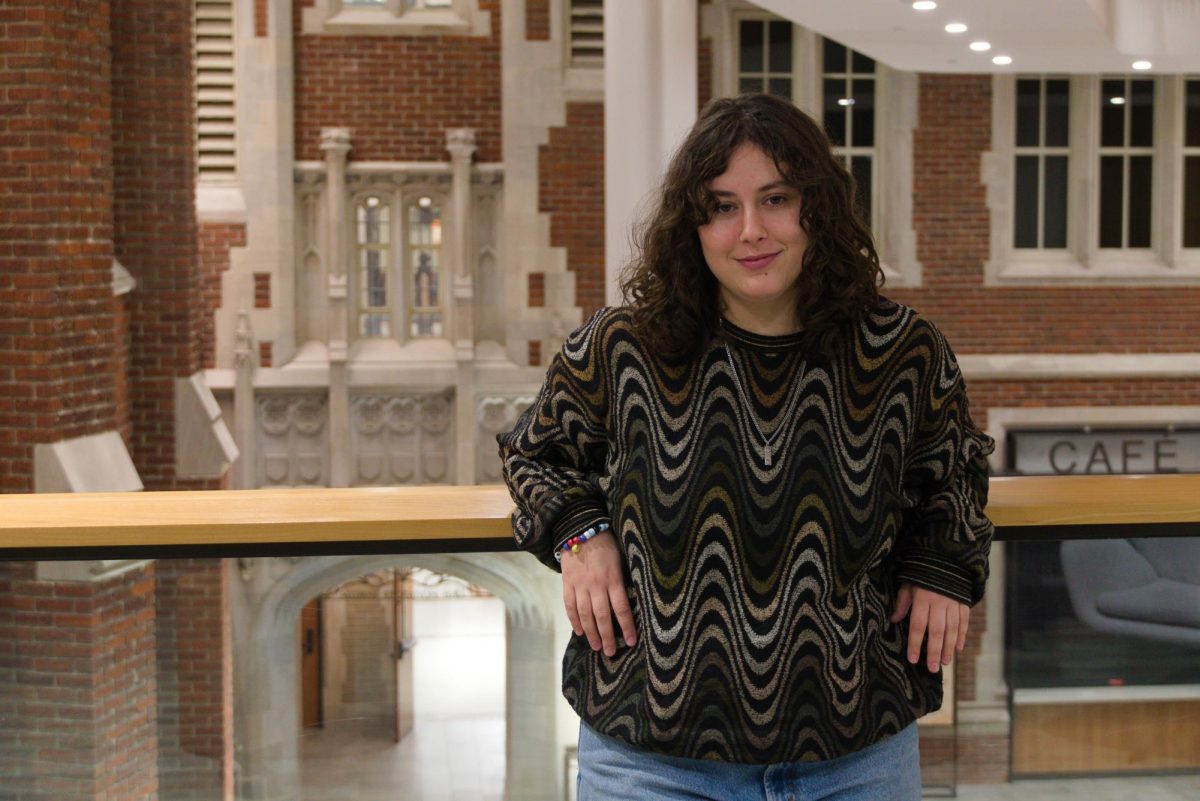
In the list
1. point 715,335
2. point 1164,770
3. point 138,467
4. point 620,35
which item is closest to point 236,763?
point 715,335

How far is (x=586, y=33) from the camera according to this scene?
11.1 meters

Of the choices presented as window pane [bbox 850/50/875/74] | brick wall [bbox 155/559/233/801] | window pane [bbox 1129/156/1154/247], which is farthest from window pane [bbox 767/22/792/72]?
brick wall [bbox 155/559/233/801]

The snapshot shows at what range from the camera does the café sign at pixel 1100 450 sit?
11.2 meters

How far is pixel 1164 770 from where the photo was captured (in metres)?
2.17

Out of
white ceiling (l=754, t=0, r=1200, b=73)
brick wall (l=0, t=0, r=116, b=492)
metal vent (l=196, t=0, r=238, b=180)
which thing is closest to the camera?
brick wall (l=0, t=0, r=116, b=492)

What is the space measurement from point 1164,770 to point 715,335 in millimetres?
1087

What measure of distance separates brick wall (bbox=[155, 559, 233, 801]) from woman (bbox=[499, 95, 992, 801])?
0.66 m

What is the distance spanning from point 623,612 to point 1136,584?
0.90 metres

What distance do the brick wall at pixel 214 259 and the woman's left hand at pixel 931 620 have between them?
9922mm

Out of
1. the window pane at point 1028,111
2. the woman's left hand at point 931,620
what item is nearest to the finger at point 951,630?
the woman's left hand at point 931,620

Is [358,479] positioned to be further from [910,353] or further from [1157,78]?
[910,353]

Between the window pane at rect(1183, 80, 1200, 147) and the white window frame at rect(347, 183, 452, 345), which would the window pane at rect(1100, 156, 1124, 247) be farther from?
the white window frame at rect(347, 183, 452, 345)

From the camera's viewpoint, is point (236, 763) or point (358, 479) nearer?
point (236, 763)

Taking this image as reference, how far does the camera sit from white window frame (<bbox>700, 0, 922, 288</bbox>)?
11078 mm
